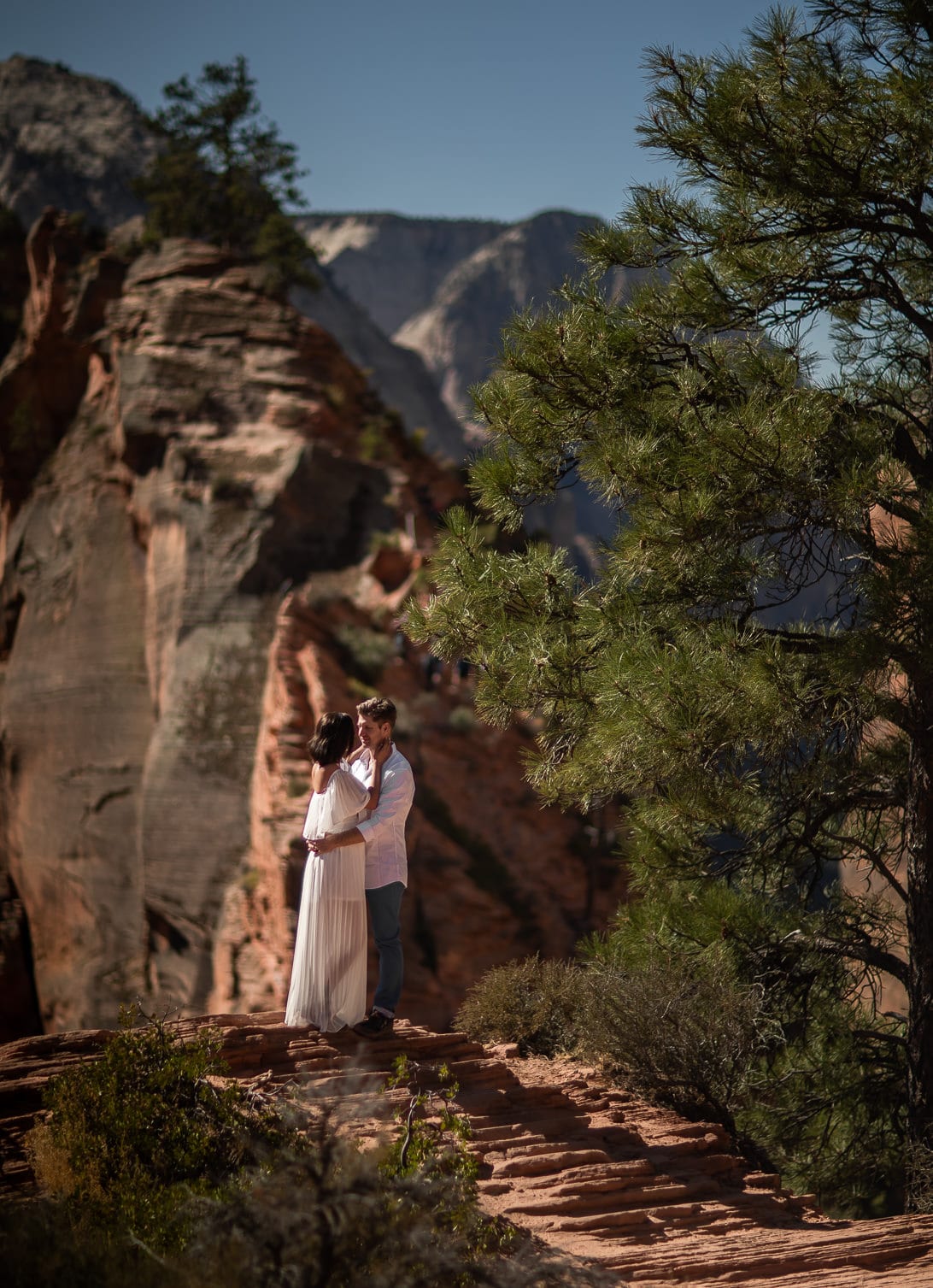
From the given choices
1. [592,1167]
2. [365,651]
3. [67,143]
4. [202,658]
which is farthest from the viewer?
[67,143]

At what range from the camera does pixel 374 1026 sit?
642 cm

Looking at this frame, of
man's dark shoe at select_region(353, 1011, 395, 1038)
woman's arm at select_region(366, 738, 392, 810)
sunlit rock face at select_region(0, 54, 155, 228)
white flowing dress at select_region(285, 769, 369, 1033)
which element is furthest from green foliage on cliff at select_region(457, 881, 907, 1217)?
sunlit rock face at select_region(0, 54, 155, 228)

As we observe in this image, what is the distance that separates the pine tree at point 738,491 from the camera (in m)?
6.02

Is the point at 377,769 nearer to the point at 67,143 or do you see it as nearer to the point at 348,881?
the point at 348,881

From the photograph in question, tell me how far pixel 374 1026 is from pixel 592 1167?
1.46 m

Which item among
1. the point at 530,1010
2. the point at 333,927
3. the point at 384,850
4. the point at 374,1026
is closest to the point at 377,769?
the point at 384,850

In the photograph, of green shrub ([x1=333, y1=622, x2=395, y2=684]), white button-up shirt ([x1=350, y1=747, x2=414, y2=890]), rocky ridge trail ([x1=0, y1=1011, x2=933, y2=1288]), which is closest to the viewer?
rocky ridge trail ([x1=0, y1=1011, x2=933, y2=1288])

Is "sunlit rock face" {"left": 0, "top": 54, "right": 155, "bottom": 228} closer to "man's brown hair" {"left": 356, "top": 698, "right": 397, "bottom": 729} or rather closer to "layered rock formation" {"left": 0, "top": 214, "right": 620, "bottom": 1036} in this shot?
"layered rock formation" {"left": 0, "top": 214, "right": 620, "bottom": 1036}

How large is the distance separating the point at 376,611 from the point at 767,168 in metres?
13.7

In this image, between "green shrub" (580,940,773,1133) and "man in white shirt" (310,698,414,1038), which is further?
"green shrub" (580,940,773,1133)

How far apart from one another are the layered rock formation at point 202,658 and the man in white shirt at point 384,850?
996cm

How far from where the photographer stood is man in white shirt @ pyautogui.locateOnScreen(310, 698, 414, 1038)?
645 cm

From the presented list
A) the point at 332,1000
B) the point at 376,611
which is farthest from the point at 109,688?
the point at 332,1000

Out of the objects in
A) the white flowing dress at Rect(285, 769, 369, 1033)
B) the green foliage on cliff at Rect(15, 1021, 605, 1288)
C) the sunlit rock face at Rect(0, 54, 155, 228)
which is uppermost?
the sunlit rock face at Rect(0, 54, 155, 228)
